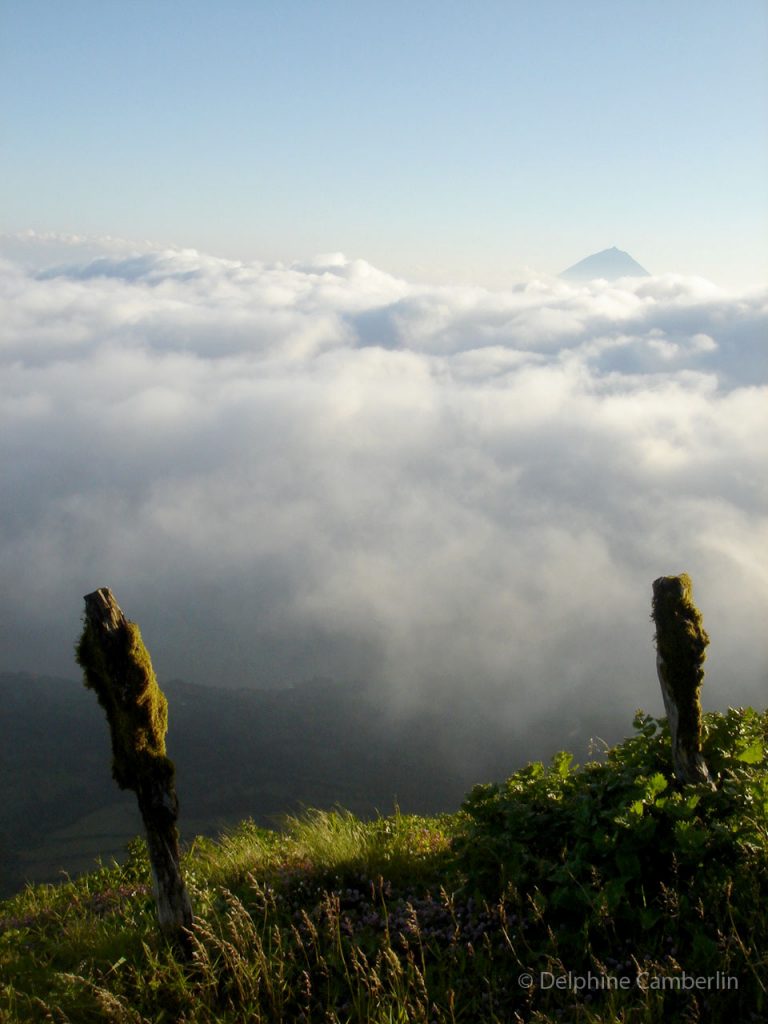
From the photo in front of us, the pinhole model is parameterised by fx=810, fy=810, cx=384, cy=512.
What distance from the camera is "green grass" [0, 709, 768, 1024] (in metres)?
5.21

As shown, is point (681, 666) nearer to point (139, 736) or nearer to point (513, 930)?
point (513, 930)

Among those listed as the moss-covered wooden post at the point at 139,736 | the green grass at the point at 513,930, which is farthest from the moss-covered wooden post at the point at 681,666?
the moss-covered wooden post at the point at 139,736

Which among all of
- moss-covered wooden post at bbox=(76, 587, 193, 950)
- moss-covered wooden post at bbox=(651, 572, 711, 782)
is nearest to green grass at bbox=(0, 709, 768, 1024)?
moss-covered wooden post at bbox=(651, 572, 711, 782)

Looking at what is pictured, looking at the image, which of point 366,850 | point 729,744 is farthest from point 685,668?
point 366,850

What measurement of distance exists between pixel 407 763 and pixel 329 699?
35.6m

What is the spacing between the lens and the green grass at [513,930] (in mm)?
5207

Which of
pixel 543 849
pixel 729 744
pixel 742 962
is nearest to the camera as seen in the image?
pixel 742 962

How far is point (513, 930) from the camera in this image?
19.7 ft

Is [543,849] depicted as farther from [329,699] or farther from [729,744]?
[329,699]

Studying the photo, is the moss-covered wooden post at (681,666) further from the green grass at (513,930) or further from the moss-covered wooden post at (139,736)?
the moss-covered wooden post at (139,736)

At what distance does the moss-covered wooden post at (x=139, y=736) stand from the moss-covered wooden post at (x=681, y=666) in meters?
4.11

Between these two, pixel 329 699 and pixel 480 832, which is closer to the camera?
pixel 480 832

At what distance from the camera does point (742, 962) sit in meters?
5.17

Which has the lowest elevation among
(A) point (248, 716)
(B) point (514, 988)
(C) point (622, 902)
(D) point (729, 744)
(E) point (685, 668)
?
(A) point (248, 716)
